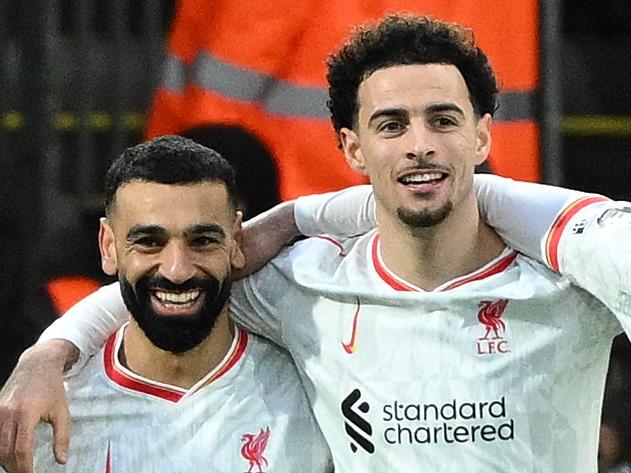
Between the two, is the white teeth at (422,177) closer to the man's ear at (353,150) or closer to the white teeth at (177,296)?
the man's ear at (353,150)

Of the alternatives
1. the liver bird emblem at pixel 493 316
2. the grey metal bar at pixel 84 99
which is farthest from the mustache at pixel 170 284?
the grey metal bar at pixel 84 99

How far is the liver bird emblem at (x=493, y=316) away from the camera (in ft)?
5.74

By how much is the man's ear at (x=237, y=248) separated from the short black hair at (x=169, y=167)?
32mm

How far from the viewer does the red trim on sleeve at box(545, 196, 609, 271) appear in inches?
65.8

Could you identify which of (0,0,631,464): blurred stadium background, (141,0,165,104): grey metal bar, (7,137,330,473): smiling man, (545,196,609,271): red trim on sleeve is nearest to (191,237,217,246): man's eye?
(7,137,330,473): smiling man

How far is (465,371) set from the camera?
1.74 metres

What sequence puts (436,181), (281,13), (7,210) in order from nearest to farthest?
1. (436,181)
2. (7,210)
3. (281,13)

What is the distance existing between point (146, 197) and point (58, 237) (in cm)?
73

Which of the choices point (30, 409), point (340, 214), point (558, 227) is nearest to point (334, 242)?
point (340, 214)

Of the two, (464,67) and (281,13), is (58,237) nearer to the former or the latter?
(281,13)

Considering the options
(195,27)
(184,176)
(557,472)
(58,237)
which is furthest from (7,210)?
(557,472)

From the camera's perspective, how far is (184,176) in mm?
1813

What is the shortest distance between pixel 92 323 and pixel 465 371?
19.9 inches

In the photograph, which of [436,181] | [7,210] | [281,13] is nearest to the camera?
[436,181]
